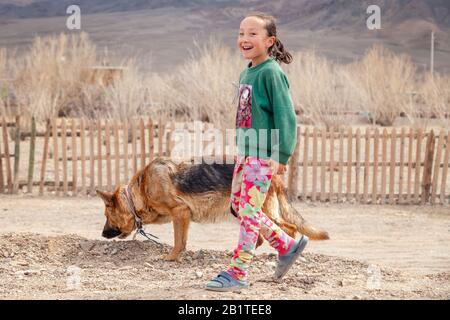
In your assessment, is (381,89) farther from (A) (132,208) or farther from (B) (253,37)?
(B) (253,37)

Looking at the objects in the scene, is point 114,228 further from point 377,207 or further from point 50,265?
point 377,207

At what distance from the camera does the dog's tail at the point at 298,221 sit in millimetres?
7145

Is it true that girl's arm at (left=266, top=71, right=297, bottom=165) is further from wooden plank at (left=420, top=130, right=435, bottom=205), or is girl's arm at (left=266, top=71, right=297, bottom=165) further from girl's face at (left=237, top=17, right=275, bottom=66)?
wooden plank at (left=420, top=130, right=435, bottom=205)

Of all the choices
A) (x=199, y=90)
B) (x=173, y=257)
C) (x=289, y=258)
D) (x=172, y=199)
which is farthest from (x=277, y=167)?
(x=199, y=90)

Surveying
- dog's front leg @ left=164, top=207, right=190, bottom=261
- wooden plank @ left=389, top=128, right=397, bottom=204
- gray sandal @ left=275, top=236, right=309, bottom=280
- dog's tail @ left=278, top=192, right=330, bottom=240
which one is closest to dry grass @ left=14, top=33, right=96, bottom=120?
wooden plank @ left=389, top=128, right=397, bottom=204

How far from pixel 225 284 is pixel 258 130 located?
44.5 inches

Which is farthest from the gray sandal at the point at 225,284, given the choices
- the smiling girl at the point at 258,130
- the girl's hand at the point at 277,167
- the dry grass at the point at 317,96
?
the dry grass at the point at 317,96

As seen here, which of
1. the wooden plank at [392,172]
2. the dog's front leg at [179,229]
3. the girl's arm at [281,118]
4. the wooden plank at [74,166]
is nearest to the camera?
the girl's arm at [281,118]

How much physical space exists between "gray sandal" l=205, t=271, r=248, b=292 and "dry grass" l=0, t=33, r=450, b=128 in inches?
491

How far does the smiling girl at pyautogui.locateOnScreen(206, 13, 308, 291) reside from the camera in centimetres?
534

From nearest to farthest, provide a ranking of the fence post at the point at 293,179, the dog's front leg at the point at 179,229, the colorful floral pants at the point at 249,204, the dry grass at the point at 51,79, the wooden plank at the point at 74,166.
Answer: the colorful floral pants at the point at 249,204 → the dog's front leg at the point at 179,229 → the fence post at the point at 293,179 → the wooden plank at the point at 74,166 → the dry grass at the point at 51,79

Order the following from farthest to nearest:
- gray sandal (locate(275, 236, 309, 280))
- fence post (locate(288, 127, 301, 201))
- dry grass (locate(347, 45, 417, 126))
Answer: dry grass (locate(347, 45, 417, 126)) → fence post (locate(288, 127, 301, 201)) → gray sandal (locate(275, 236, 309, 280))

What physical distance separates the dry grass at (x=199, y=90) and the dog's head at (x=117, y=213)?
418 inches

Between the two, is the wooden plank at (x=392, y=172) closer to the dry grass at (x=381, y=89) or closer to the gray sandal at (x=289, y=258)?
the gray sandal at (x=289, y=258)
